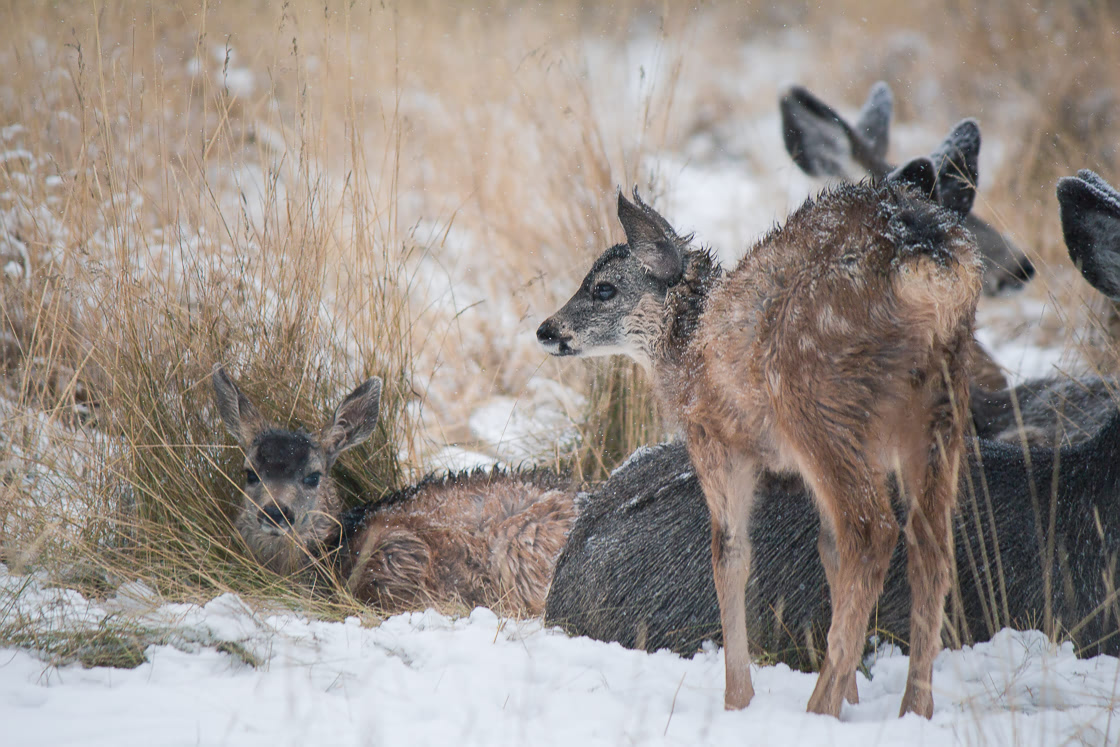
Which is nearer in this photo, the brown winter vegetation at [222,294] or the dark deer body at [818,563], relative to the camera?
the dark deer body at [818,563]

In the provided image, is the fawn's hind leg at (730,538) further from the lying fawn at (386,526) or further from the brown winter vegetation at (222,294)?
the brown winter vegetation at (222,294)

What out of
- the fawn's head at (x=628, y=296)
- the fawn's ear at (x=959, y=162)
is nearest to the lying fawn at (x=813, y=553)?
the fawn's head at (x=628, y=296)

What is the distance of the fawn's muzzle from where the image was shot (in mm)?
4090

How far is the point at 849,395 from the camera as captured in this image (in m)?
2.78

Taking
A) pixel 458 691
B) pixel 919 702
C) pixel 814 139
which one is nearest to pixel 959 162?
pixel 814 139

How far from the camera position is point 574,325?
13.3 ft

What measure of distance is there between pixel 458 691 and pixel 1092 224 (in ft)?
8.57

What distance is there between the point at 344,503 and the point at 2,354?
183 centimetres

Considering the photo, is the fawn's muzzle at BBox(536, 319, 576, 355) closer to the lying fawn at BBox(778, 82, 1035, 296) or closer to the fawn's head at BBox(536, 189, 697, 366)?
the fawn's head at BBox(536, 189, 697, 366)

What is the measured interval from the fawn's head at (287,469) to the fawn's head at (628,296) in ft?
3.29

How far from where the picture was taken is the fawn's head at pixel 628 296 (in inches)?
152

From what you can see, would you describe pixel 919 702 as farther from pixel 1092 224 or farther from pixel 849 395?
pixel 1092 224

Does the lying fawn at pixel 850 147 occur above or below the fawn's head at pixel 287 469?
above

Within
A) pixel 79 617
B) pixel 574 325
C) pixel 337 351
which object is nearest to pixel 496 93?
pixel 337 351
